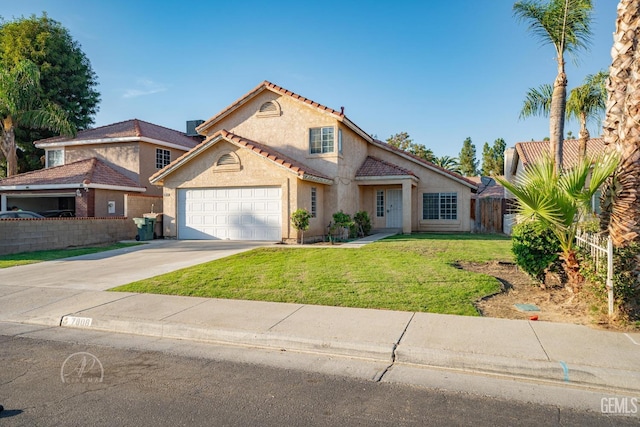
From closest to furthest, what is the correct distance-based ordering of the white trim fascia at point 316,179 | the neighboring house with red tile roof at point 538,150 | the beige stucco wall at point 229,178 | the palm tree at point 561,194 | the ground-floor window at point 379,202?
the palm tree at point 561,194, the white trim fascia at point 316,179, the beige stucco wall at point 229,178, the ground-floor window at point 379,202, the neighboring house with red tile roof at point 538,150

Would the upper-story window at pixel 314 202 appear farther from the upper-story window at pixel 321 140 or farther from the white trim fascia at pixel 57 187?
the white trim fascia at pixel 57 187

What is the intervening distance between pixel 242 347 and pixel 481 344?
3.26 metres

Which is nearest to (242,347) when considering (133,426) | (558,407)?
(133,426)

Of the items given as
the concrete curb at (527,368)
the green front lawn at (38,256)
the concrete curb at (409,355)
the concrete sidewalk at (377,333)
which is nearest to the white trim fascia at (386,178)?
the green front lawn at (38,256)

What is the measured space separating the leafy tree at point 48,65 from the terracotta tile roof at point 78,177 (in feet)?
26.3

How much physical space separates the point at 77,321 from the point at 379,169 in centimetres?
1735

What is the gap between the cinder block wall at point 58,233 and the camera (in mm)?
15695

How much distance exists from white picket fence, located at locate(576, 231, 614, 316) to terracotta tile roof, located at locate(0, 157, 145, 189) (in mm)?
21979

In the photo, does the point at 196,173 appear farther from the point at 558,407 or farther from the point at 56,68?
the point at 56,68

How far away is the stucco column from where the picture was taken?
2192cm

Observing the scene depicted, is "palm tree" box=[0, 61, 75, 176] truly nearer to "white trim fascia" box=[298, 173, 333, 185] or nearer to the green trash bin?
the green trash bin

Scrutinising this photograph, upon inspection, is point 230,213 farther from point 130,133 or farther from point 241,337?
point 241,337

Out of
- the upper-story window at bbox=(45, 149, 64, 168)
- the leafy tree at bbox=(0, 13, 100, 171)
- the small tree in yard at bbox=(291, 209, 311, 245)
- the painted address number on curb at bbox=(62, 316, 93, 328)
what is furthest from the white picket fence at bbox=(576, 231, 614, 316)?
the leafy tree at bbox=(0, 13, 100, 171)

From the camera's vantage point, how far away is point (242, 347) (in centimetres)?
629
